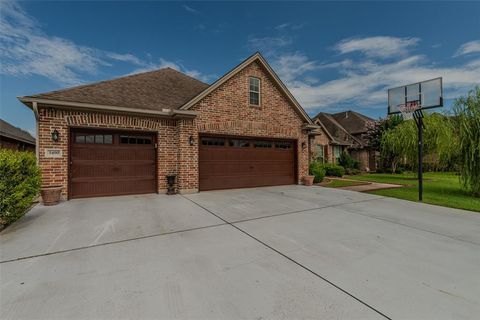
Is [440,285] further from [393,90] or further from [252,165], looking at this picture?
[393,90]

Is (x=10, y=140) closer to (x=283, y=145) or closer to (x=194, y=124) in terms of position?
(x=194, y=124)

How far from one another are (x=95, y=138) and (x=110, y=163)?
1031mm

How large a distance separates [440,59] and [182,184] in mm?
16359

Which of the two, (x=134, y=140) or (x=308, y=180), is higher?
(x=134, y=140)

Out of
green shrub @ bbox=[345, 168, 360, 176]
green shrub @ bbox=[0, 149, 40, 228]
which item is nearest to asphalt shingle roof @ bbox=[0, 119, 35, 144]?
green shrub @ bbox=[0, 149, 40, 228]

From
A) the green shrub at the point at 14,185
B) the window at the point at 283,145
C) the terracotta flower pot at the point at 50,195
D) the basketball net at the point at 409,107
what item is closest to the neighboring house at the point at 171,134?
the window at the point at 283,145

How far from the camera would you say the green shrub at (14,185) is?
433cm

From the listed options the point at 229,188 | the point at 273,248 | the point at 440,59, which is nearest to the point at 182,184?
the point at 229,188

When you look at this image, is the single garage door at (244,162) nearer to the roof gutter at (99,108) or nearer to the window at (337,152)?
the roof gutter at (99,108)

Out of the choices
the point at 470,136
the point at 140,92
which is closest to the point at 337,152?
the point at 470,136

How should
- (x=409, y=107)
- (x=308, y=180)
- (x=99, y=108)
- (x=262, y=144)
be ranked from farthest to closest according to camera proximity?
(x=308, y=180) < (x=262, y=144) < (x=409, y=107) < (x=99, y=108)

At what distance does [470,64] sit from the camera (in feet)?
39.6

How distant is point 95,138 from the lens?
775 cm

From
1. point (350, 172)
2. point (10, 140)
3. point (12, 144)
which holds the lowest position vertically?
point (350, 172)
